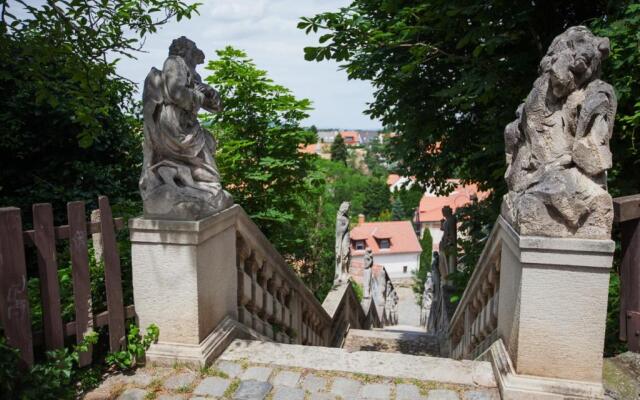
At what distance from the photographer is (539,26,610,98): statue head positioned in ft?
8.82

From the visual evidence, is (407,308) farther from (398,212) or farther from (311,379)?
(311,379)

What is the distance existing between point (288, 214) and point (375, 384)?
701cm

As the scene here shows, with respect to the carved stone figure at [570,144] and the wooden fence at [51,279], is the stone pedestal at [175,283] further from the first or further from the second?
the carved stone figure at [570,144]

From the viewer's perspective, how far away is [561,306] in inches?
108

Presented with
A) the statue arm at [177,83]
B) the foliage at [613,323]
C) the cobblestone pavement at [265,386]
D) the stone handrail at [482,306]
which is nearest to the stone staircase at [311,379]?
the cobblestone pavement at [265,386]

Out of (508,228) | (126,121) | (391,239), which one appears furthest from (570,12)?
(391,239)

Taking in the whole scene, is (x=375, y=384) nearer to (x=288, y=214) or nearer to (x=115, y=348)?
(x=115, y=348)

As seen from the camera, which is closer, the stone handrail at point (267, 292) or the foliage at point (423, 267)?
the stone handrail at point (267, 292)

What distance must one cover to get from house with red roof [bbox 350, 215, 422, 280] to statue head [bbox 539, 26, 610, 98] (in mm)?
41274

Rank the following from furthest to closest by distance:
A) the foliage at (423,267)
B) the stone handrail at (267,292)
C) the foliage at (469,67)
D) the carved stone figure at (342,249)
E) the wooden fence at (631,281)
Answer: the foliage at (423,267) → the carved stone figure at (342,249) → the foliage at (469,67) → the stone handrail at (267,292) → the wooden fence at (631,281)

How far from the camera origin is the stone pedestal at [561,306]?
8.66 ft

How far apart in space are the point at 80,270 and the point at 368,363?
223 centimetres

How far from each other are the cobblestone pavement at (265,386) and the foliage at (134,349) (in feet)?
0.31

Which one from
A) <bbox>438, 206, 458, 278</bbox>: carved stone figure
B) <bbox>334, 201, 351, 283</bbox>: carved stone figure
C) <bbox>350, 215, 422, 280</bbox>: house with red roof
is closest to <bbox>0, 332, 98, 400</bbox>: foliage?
<bbox>438, 206, 458, 278</bbox>: carved stone figure
